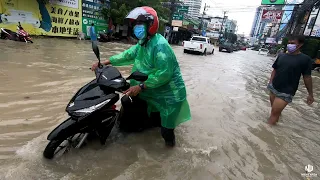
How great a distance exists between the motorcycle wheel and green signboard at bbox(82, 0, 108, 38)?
17.0 meters

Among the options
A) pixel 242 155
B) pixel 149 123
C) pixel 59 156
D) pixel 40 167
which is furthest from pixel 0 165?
pixel 242 155

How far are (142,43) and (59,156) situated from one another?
1.48m

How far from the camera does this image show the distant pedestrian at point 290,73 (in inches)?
146

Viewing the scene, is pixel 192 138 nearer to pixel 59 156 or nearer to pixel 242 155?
pixel 242 155

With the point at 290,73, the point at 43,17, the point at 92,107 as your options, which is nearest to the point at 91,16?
the point at 43,17

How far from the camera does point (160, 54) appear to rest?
2336 mm

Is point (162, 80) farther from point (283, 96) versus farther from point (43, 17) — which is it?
point (43, 17)

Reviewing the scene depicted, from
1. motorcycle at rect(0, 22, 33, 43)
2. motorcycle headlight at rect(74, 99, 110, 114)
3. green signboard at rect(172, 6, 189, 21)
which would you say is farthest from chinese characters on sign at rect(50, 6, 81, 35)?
green signboard at rect(172, 6, 189, 21)

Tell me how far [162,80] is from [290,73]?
2570mm

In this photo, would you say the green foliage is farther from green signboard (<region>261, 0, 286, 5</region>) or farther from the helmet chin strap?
green signboard (<region>261, 0, 286, 5</region>)

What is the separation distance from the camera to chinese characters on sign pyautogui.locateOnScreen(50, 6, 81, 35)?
15.4 metres

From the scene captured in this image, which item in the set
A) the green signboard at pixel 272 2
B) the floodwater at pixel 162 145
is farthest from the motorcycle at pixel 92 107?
the green signboard at pixel 272 2

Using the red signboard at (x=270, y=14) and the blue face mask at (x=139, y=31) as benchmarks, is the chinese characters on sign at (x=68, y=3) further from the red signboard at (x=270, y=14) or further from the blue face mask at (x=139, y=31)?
the red signboard at (x=270, y=14)

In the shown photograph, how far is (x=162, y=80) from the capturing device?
234 cm
